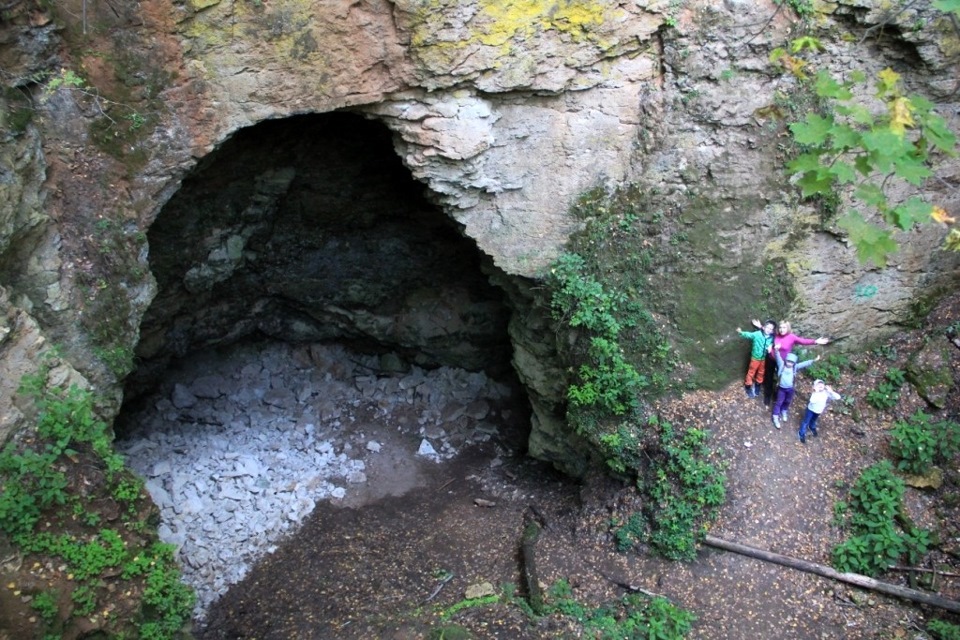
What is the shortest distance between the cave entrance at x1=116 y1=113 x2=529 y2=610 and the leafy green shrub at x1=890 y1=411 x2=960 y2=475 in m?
5.18

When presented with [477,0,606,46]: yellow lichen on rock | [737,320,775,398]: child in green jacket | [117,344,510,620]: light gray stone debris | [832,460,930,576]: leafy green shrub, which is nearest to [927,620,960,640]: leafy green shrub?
[832,460,930,576]: leafy green shrub

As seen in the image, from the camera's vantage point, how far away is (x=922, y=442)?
7.28 metres

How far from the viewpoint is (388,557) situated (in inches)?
336

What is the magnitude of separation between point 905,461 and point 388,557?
612cm

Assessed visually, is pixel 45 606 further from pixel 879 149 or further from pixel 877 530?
pixel 877 530

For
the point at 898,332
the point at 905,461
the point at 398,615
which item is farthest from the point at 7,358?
the point at 898,332

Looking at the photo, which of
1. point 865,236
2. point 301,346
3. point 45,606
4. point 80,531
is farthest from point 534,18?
point 301,346

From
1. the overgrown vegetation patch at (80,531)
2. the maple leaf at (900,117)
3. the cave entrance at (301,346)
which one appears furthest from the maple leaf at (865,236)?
the overgrown vegetation patch at (80,531)

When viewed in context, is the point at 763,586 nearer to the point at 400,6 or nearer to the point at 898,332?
the point at 898,332

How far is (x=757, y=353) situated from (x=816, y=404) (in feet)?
2.73

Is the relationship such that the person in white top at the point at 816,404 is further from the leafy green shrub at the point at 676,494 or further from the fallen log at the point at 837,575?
the fallen log at the point at 837,575

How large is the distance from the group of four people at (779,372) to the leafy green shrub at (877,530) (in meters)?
0.80

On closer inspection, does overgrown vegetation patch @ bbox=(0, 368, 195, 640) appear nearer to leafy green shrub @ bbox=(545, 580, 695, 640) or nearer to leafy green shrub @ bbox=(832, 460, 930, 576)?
leafy green shrub @ bbox=(545, 580, 695, 640)

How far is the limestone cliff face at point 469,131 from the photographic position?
6199 millimetres
